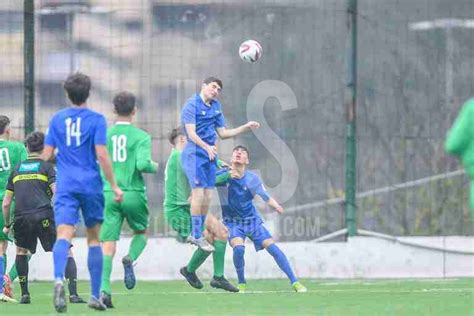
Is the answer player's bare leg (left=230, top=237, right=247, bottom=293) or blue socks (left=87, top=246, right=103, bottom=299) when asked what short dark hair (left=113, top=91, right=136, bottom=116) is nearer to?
blue socks (left=87, top=246, right=103, bottom=299)

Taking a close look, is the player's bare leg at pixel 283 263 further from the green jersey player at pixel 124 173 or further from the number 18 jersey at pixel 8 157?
the number 18 jersey at pixel 8 157

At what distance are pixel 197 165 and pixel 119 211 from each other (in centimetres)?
347

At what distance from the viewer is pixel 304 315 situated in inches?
448

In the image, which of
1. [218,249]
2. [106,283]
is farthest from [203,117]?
[106,283]

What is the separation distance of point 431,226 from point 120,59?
481 centimetres

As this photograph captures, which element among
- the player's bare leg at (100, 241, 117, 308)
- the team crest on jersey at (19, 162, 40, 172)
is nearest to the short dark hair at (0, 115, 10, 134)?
the team crest on jersey at (19, 162, 40, 172)

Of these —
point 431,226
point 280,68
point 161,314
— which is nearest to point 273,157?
point 280,68

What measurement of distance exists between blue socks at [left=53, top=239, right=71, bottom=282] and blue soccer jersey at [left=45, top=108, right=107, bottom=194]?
43 centimetres

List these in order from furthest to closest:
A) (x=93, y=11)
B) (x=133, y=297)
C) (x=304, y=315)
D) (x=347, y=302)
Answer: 1. (x=93, y=11)
2. (x=133, y=297)
3. (x=347, y=302)
4. (x=304, y=315)

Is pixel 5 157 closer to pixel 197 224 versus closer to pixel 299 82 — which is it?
pixel 197 224

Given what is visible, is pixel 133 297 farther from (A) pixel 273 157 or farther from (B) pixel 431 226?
(B) pixel 431 226

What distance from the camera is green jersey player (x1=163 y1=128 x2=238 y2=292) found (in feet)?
51.9

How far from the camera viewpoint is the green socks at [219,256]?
1580 centimetres

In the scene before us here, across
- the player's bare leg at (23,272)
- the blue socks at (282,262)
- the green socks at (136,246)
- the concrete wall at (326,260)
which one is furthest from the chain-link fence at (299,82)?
the green socks at (136,246)
